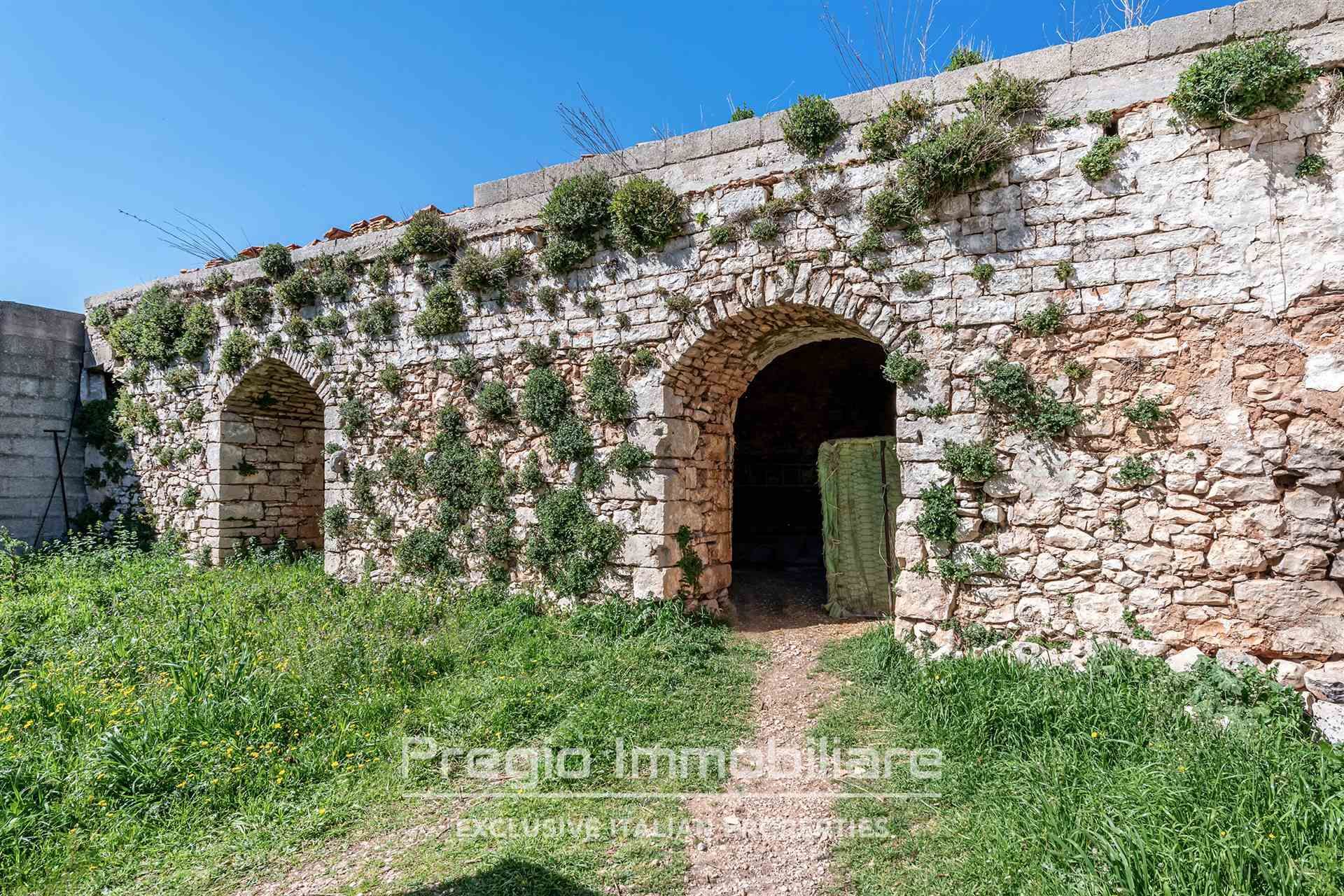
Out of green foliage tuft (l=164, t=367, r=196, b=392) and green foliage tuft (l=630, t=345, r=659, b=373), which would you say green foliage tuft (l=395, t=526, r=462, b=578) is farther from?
green foliage tuft (l=164, t=367, r=196, b=392)

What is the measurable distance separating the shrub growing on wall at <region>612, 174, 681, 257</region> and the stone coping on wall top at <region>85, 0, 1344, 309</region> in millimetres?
332

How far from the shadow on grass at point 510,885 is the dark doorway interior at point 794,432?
7362 mm

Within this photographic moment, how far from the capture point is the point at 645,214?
20.1 ft

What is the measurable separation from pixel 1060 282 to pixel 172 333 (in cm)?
1025

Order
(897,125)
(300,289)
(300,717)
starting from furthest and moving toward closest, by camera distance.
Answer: (300,289)
(897,125)
(300,717)

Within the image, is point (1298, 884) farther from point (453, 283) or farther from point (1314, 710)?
point (453, 283)

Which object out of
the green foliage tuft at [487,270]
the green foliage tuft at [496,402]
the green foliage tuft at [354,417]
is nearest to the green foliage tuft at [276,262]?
the green foliage tuft at [354,417]

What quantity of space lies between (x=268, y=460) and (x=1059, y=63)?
Answer: 9.69m

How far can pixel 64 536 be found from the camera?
9.92 metres

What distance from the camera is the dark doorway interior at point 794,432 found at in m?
10.6

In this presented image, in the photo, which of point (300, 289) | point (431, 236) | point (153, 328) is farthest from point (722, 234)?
point (153, 328)

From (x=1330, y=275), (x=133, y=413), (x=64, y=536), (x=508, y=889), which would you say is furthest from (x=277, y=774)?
(x=64, y=536)

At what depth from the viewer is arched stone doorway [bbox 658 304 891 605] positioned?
6047 millimetres

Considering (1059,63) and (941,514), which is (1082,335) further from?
(1059,63)
